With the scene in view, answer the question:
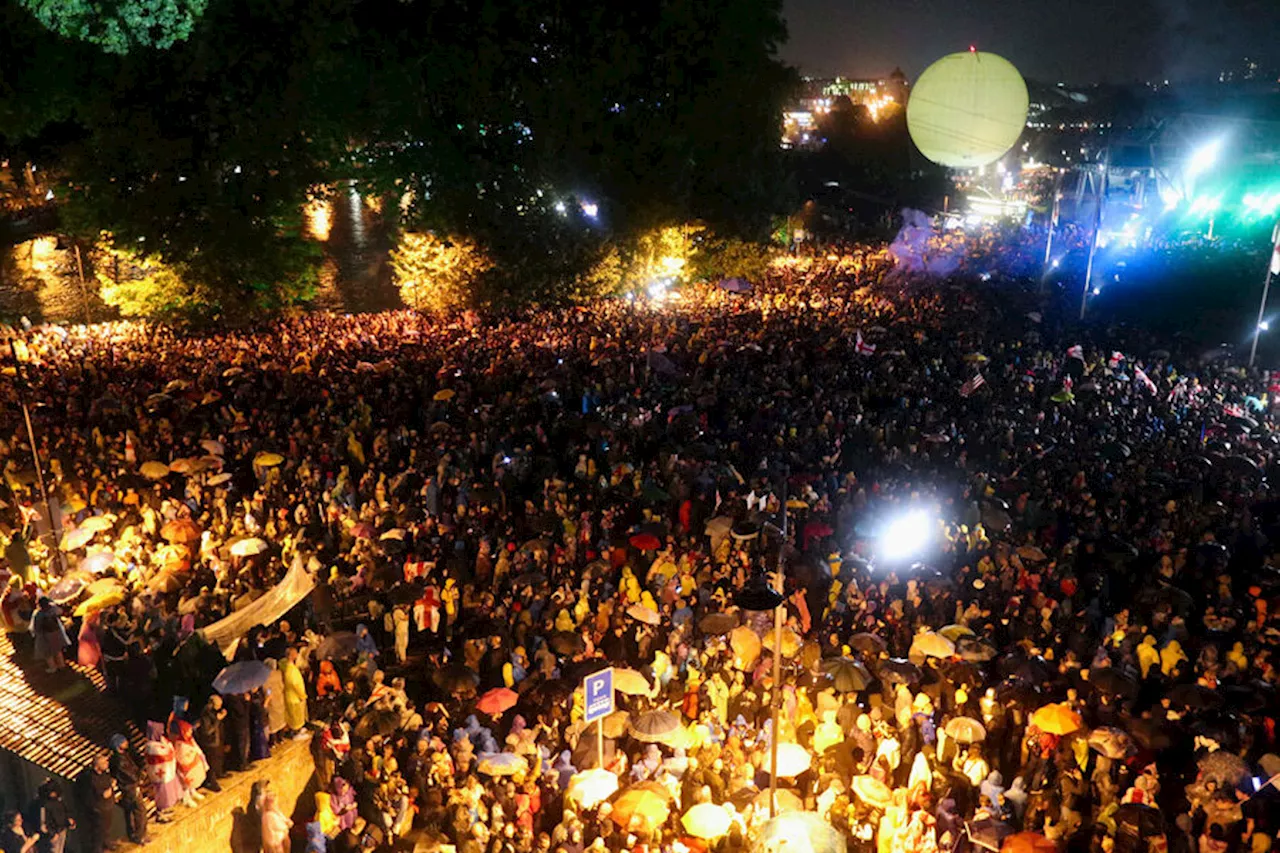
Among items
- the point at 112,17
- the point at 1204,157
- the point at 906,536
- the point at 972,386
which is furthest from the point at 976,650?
the point at 1204,157

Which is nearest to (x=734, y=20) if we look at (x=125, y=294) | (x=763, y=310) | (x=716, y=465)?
(x=763, y=310)

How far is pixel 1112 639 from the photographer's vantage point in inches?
376

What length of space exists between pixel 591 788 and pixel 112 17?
68.0ft

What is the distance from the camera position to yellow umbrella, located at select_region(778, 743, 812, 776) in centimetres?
812

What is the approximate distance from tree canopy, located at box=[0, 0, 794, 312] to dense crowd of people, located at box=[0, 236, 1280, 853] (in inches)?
391

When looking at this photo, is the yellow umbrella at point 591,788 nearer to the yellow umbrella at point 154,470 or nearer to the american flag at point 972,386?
the yellow umbrella at point 154,470

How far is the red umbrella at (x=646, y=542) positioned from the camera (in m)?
11.6

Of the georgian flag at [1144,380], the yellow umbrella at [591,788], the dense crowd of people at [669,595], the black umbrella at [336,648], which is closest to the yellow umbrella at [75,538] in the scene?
the dense crowd of people at [669,595]

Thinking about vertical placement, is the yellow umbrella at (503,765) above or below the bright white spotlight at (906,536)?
above

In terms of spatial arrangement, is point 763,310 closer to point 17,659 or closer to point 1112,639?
point 1112,639

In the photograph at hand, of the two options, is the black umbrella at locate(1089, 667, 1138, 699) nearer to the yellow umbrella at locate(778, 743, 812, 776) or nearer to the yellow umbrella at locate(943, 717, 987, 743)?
the yellow umbrella at locate(943, 717, 987, 743)

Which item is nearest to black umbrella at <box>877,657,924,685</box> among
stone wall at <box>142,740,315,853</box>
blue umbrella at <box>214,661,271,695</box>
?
stone wall at <box>142,740,315,853</box>

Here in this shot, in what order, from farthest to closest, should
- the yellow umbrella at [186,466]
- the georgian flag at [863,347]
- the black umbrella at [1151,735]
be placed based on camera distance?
1. the georgian flag at [863,347]
2. the yellow umbrella at [186,466]
3. the black umbrella at [1151,735]

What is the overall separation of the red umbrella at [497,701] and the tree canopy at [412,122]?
19.9 m
